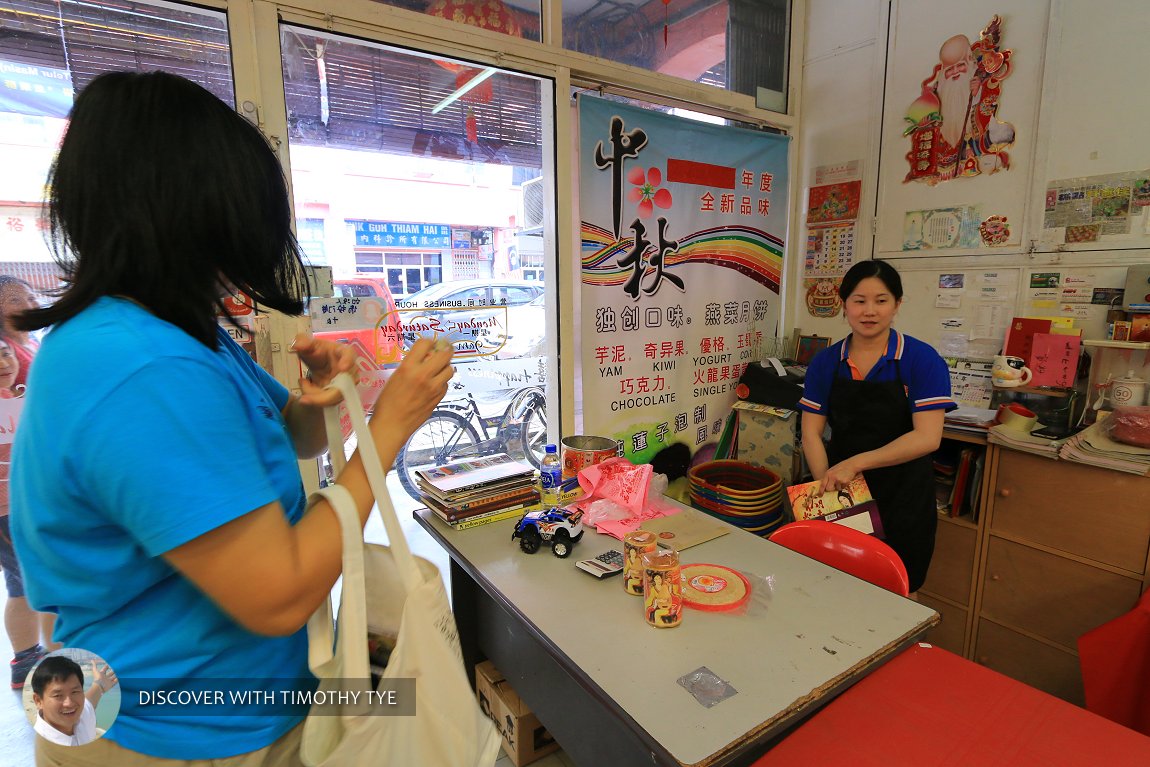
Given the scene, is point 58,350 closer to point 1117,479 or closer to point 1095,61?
point 1117,479

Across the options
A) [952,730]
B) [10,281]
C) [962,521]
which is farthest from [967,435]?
[10,281]

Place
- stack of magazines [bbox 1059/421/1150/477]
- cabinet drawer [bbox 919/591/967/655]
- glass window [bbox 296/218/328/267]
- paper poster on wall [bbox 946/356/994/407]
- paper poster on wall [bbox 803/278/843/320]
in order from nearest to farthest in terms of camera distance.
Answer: stack of magazines [bbox 1059/421/1150/477], glass window [bbox 296/218/328/267], cabinet drawer [bbox 919/591/967/655], paper poster on wall [bbox 946/356/994/407], paper poster on wall [bbox 803/278/843/320]

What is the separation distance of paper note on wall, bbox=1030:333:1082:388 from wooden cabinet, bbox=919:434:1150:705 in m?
0.45

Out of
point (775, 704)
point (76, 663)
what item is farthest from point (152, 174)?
point (775, 704)

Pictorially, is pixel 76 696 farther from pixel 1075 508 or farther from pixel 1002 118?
pixel 1002 118

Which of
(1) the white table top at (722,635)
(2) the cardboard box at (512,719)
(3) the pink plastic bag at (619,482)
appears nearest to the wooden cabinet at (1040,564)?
(1) the white table top at (722,635)

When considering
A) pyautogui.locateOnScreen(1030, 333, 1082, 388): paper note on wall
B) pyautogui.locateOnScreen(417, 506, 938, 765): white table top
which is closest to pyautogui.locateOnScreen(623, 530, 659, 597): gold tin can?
pyautogui.locateOnScreen(417, 506, 938, 765): white table top

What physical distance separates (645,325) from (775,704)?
1911mm

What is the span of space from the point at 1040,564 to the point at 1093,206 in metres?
1.40

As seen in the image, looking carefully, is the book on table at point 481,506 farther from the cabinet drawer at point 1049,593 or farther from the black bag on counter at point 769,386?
the cabinet drawer at point 1049,593

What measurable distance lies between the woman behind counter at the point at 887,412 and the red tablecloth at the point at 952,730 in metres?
0.84

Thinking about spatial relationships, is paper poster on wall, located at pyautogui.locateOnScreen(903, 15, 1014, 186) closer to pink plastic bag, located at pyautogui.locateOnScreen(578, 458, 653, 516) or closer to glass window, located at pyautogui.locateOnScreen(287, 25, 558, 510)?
glass window, located at pyautogui.locateOnScreen(287, 25, 558, 510)

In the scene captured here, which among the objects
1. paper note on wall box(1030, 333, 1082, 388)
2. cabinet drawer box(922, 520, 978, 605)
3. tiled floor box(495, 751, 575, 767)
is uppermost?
paper note on wall box(1030, 333, 1082, 388)

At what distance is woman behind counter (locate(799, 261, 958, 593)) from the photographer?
1871mm
